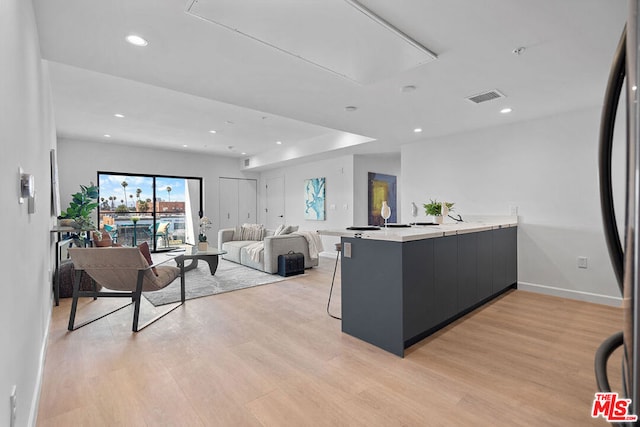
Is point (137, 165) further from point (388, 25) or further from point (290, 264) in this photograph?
point (388, 25)

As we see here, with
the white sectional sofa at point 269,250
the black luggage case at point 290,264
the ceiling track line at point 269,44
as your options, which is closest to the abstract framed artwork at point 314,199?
the white sectional sofa at point 269,250

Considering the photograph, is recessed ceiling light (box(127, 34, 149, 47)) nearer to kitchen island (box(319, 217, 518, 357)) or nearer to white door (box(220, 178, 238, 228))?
kitchen island (box(319, 217, 518, 357))

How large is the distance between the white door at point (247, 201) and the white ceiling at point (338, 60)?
13.8 feet

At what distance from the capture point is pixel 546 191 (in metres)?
3.98

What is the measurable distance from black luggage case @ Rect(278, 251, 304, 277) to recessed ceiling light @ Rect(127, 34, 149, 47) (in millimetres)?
3490

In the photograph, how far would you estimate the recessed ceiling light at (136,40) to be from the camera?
6.87 ft

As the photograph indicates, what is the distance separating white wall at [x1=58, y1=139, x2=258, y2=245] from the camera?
6.38 meters

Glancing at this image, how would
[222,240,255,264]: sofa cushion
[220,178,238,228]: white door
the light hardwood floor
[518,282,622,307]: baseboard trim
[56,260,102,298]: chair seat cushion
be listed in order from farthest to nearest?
[220,178,238,228]: white door, [222,240,255,264]: sofa cushion, [56,260,102,298]: chair seat cushion, [518,282,622,307]: baseboard trim, the light hardwood floor

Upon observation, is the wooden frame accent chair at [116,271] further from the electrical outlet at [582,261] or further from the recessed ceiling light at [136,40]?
the electrical outlet at [582,261]

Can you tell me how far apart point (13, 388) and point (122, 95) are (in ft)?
12.4

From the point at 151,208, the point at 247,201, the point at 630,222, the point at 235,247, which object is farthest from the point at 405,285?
the point at 247,201

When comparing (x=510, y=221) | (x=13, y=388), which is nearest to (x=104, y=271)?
(x=13, y=388)

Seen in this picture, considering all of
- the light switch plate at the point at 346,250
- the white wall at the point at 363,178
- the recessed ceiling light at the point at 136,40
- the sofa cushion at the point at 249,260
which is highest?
the recessed ceiling light at the point at 136,40

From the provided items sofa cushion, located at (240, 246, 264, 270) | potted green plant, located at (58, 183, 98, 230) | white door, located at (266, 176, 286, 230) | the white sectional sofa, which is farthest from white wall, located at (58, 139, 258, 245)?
potted green plant, located at (58, 183, 98, 230)
